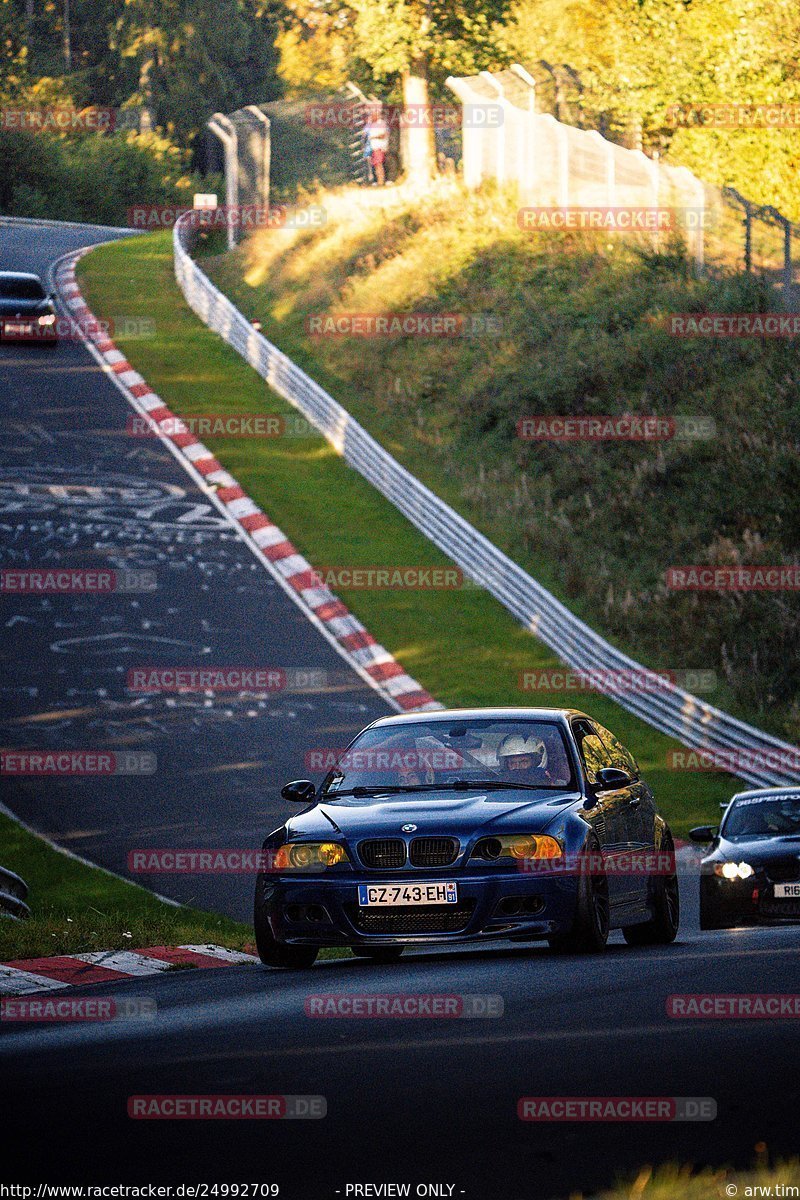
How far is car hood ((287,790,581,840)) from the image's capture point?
9477 millimetres

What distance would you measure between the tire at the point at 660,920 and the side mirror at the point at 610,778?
3.39 ft

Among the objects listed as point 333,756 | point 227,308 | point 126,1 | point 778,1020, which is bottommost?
point 333,756

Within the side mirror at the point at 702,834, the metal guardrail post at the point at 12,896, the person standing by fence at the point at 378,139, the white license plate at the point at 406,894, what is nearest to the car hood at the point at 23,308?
the person standing by fence at the point at 378,139

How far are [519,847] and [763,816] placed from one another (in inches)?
245

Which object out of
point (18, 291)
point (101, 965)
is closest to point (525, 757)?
point (101, 965)

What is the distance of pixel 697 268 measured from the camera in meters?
33.6

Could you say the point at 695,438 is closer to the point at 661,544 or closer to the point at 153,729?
the point at 661,544

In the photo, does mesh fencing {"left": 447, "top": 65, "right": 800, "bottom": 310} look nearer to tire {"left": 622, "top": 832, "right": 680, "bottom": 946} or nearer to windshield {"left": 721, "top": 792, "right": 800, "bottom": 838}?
windshield {"left": 721, "top": 792, "right": 800, "bottom": 838}

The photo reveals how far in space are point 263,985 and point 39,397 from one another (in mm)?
28742

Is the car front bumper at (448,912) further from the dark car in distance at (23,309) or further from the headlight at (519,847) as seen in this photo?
the dark car in distance at (23,309)

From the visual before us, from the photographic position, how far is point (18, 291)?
4016 centimetres

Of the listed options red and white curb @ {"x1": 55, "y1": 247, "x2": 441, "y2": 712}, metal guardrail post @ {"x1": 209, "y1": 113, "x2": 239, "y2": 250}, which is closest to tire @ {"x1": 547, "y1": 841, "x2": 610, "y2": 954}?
red and white curb @ {"x1": 55, "y1": 247, "x2": 441, "y2": 712}

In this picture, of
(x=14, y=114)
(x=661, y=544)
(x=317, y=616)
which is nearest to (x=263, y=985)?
(x=317, y=616)

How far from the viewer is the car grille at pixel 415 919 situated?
935 cm
